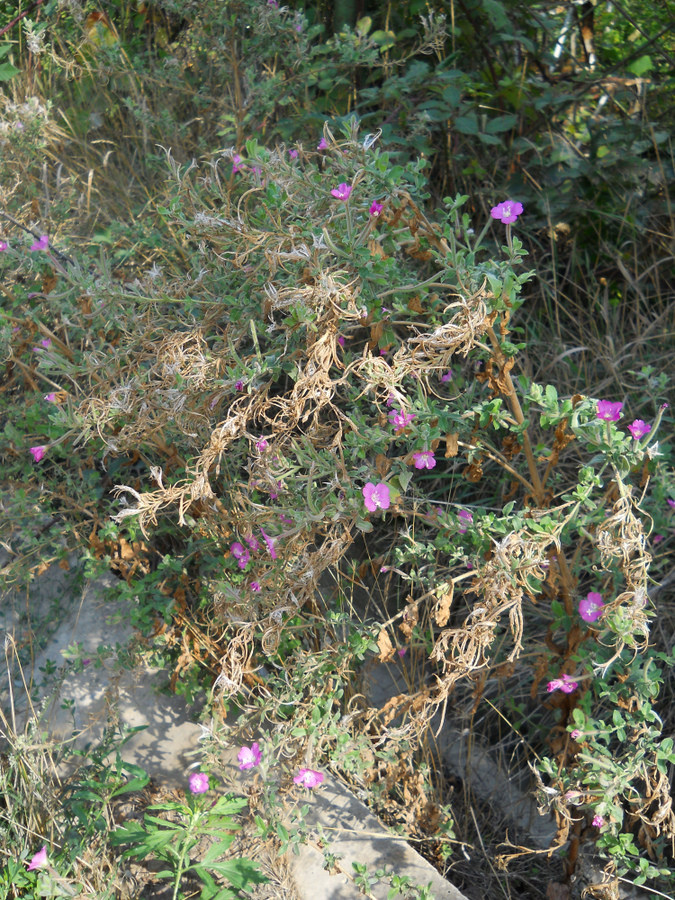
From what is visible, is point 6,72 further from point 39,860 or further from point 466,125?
point 39,860

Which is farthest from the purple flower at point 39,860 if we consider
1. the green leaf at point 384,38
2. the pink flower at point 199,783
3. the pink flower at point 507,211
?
the green leaf at point 384,38

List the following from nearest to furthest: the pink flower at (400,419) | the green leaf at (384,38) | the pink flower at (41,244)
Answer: the pink flower at (400,419) → the pink flower at (41,244) → the green leaf at (384,38)

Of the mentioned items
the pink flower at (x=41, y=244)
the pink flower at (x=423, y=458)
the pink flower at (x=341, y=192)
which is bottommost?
the pink flower at (x=423, y=458)

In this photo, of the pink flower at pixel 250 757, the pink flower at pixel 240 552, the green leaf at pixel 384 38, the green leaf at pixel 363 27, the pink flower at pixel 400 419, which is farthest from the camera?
the green leaf at pixel 384 38

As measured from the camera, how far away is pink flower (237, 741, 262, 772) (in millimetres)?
1685

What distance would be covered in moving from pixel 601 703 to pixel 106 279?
5.03 feet

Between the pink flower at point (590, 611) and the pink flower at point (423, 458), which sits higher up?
the pink flower at point (423, 458)

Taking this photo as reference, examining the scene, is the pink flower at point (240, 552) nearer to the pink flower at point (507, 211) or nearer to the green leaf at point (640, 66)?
the pink flower at point (507, 211)

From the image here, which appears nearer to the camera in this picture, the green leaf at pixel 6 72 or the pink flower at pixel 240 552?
the pink flower at pixel 240 552

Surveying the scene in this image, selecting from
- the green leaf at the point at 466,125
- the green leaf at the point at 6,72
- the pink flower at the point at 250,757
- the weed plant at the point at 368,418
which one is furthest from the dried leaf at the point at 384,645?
the green leaf at the point at 6,72

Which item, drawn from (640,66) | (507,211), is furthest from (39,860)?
(640,66)

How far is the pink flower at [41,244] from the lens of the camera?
2057 millimetres

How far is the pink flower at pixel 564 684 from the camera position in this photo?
158 cm

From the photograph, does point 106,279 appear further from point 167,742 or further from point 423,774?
point 423,774
